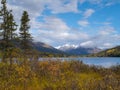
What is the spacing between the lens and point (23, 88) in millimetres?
16156

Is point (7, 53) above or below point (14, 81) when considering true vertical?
above

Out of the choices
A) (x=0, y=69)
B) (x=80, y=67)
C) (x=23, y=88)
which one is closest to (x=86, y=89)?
(x=23, y=88)

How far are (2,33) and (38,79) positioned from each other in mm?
22563

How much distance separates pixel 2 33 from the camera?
40.5 meters

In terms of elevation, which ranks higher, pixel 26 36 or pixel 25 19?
pixel 25 19

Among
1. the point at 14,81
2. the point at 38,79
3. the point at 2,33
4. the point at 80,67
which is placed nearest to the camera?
the point at 14,81

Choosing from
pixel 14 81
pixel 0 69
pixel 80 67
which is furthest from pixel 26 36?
pixel 14 81

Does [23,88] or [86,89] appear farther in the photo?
[23,88]

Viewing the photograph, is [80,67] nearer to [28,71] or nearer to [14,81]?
[28,71]

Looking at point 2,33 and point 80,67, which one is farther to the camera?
point 2,33

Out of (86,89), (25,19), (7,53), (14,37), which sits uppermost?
(25,19)

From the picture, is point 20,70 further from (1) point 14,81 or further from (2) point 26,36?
(2) point 26,36

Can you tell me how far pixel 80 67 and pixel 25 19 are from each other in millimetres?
23184

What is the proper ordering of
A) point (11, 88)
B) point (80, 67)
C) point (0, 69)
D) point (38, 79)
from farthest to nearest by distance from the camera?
Result: 1. point (80, 67)
2. point (0, 69)
3. point (38, 79)
4. point (11, 88)
